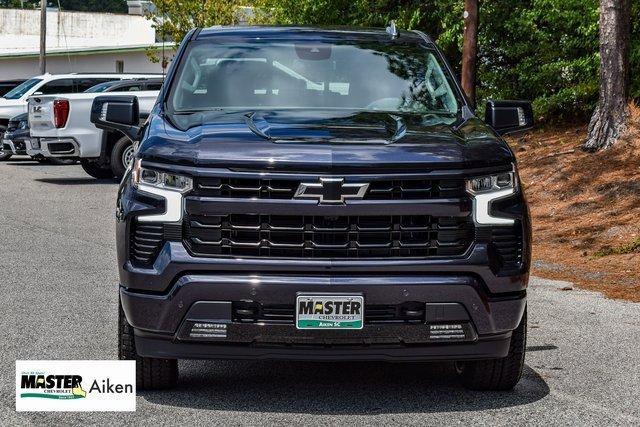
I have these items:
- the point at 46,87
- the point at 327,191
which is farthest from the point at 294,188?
the point at 46,87

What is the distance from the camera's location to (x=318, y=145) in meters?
6.25

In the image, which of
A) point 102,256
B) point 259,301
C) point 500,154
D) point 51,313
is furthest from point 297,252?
point 102,256

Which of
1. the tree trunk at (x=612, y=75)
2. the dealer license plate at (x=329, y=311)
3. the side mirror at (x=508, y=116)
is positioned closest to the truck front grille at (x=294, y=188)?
the dealer license plate at (x=329, y=311)

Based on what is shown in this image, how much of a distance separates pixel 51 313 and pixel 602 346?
383 cm

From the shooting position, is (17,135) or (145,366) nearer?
(145,366)

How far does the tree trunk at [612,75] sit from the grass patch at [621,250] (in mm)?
5730

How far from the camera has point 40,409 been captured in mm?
6309

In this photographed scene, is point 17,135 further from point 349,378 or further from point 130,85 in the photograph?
point 349,378

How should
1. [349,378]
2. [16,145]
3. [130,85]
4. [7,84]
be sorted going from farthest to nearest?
[7,84], [16,145], [130,85], [349,378]

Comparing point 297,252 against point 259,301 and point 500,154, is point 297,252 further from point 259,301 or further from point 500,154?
point 500,154

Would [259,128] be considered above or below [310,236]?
above

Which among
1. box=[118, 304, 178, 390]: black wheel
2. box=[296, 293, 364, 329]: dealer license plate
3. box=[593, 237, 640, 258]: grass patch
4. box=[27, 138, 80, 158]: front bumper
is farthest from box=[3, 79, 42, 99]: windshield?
box=[296, 293, 364, 329]: dealer license plate

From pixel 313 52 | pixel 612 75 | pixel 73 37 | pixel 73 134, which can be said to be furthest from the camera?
pixel 73 37

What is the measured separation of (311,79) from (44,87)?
22614 mm
